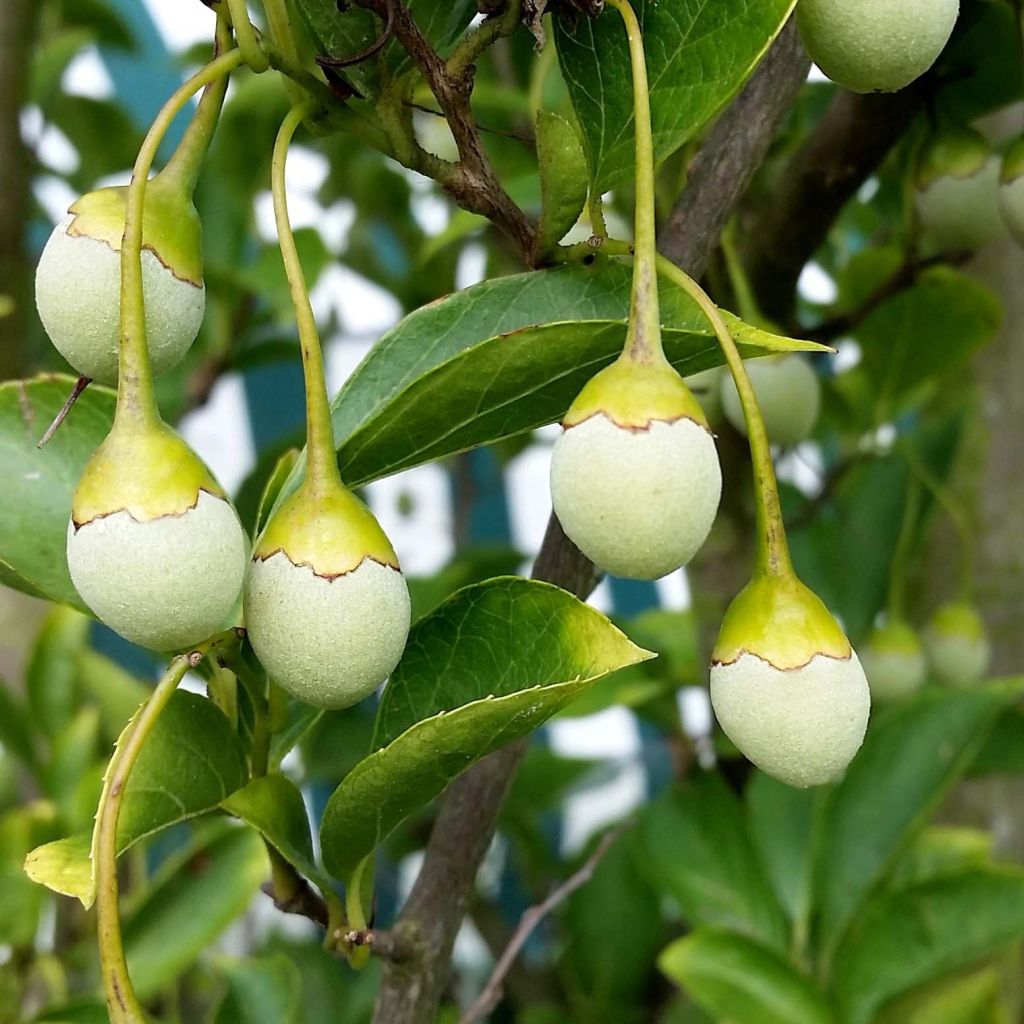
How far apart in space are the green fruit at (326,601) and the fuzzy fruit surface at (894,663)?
2.20 ft

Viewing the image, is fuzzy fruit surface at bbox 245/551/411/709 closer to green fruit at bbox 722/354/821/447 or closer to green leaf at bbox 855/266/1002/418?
green fruit at bbox 722/354/821/447

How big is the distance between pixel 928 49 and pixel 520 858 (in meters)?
1.06

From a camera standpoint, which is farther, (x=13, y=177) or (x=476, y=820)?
(x=13, y=177)

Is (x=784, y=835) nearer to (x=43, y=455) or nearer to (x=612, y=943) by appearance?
(x=612, y=943)

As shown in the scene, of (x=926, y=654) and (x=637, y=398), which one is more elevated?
(x=637, y=398)

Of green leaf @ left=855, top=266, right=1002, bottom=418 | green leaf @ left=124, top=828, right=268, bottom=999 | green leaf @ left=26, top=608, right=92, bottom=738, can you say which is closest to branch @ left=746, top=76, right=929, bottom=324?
green leaf @ left=855, top=266, right=1002, bottom=418

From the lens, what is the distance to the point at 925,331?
95 centimetres

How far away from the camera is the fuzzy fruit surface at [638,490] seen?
1.21ft

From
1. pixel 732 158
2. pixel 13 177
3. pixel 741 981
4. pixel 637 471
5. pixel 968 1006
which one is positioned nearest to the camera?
pixel 637 471

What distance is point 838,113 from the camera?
0.66 m

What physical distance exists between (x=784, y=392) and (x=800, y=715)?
13.9 inches

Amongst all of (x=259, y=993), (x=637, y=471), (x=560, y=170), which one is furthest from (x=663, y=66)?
(x=259, y=993)

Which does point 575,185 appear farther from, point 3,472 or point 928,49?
point 3,472

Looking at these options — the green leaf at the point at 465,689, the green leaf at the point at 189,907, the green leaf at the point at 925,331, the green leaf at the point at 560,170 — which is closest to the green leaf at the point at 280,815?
the green leaf at the point at 465,689
